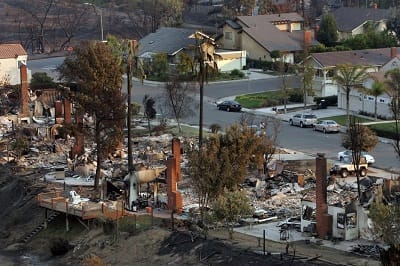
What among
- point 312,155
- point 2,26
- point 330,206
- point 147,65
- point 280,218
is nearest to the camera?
point 330,206

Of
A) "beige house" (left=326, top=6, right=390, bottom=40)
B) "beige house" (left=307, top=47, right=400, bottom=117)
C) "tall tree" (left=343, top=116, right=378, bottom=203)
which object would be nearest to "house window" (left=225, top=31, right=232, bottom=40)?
"beige house" (left=326, top=6, right=390, bottom=40)

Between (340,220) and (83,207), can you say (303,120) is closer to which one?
(83,207)

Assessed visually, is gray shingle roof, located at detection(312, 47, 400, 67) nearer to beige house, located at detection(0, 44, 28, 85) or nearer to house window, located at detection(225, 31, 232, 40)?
house window, located at detection(225, 31, 232, 40)

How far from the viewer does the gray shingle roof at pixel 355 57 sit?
7382 cm

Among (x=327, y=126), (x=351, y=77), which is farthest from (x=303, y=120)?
(x=351, y=77)

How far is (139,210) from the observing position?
41656mm

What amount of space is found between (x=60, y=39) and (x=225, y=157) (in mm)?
85724

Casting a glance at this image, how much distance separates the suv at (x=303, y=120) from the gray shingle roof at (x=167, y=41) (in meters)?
28.2

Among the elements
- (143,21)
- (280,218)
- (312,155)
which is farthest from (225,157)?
(143,21)

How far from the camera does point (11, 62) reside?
77.9 meters

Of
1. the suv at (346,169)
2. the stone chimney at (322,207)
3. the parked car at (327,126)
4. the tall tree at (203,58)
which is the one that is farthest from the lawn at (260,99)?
the stone chimney at (322,207)

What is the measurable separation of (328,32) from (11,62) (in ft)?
107

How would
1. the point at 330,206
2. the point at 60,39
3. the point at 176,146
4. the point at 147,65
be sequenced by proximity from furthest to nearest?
the point at 60,39
the point at 147,65
the point at 176,146
the point at 330,206

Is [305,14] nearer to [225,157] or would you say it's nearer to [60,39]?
[60,39]
